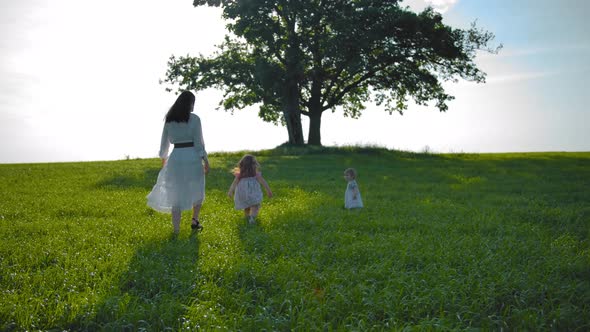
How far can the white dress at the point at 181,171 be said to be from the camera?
29.3 ft

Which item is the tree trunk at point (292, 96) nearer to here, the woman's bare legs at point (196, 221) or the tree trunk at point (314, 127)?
the tree trunk at point (314, 127)

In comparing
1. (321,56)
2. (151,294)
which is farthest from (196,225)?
(321,56)

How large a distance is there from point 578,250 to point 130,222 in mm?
8945

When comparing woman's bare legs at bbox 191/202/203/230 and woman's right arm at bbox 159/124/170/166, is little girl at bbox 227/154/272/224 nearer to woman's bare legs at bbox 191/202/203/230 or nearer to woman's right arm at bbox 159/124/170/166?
woman's bare legs at bbox 191/202/203/230

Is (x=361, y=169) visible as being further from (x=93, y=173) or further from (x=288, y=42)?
(x=288, y=42)

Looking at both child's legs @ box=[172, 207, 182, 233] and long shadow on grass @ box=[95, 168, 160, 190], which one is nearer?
child's legs @ box=[172, 207, 182, 233]

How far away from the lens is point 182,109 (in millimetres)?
8805

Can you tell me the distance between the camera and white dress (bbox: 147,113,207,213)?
893cm

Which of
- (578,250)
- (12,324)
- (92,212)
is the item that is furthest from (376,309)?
(92,212)

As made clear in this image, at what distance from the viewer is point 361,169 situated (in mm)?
23031

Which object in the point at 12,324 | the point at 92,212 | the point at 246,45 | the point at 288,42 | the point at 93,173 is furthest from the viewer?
the point at 246,45

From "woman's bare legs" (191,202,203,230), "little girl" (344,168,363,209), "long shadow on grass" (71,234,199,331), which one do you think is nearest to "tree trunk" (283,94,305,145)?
"little girl" (344,168,363,209)

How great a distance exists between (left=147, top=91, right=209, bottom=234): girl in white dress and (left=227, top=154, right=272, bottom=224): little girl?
4.43ft

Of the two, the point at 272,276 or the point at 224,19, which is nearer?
the point at 272,276
